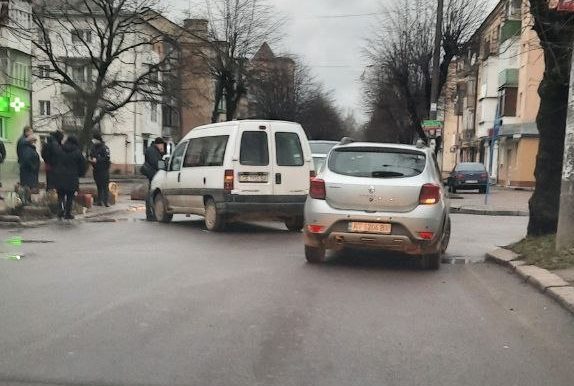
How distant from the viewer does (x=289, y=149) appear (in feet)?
41.0

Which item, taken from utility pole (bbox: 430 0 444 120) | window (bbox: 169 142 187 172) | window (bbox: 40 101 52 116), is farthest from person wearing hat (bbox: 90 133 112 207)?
window (bbox: 40 101 52 116)

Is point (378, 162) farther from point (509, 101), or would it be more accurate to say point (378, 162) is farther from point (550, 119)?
point (509, 101)

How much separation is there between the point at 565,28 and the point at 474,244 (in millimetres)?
4280

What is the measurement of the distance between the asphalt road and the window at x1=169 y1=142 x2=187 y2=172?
13.9 ft

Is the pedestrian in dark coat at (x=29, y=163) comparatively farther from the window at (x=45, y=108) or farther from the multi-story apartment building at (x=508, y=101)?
the window at (x=45, y=108)


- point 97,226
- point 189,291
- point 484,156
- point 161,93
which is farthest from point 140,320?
point 484,156

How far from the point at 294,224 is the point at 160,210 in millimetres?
3374

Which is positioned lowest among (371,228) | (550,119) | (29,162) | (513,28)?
(371,228)

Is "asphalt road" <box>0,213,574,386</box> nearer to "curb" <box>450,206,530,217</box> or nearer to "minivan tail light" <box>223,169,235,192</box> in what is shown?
"minivan tail light" <box>223,169,235,192</box>

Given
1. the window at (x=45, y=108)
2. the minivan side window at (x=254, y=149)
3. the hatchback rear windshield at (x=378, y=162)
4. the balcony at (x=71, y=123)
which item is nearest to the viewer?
the hatchback rear windshield at (x=378, y=162)

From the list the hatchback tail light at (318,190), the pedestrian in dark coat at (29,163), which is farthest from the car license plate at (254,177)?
the pedestrian in dark coat at (29,163)

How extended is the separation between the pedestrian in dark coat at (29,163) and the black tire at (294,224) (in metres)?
6.75

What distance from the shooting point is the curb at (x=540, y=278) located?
21.2 ft

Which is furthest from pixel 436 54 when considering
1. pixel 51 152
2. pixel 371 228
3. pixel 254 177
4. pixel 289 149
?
pixel 371 228
